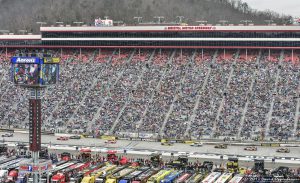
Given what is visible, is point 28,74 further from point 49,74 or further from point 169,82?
point 169,82

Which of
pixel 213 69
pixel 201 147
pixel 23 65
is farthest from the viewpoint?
pixel 213 69

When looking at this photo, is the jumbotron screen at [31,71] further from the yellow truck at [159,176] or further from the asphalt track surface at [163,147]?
the asphalt track surface at [163,147]

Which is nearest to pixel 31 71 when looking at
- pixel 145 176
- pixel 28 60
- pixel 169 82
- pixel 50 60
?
pixel 28 60

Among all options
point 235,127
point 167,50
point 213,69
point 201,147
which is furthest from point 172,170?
point 167,50

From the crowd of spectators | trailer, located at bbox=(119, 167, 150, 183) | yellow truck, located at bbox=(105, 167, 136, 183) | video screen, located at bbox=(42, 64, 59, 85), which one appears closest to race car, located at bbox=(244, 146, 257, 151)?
the crowd of spectators

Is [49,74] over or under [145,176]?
over

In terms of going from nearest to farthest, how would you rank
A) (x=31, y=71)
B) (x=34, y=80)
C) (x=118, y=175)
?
(x=34, y=80) → (x=31, y=71) → (x=118, y=175)

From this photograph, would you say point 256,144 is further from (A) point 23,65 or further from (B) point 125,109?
(A) point 23,65

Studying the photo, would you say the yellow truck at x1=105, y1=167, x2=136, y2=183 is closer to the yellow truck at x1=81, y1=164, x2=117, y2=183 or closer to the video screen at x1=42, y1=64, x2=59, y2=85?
the yellow truck at x1=81, y1=164, x2=117, y2=183
